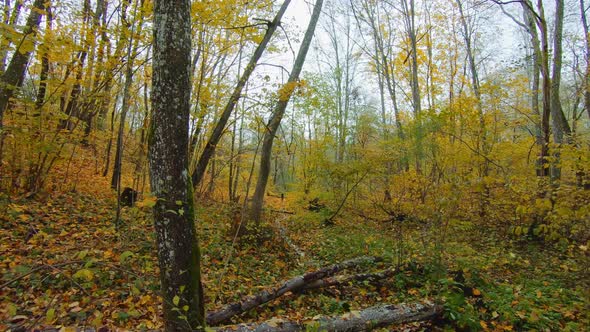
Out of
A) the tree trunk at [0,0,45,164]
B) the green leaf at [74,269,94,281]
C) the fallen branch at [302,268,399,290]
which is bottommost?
the fallen branch at [302,268,399,290]

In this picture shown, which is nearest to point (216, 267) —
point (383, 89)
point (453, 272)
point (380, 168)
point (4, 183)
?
point (453, 272)

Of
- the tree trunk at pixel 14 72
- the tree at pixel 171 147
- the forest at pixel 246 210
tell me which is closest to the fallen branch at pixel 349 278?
the forest at pixel 246 210

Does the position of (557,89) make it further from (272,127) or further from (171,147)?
(171,147)

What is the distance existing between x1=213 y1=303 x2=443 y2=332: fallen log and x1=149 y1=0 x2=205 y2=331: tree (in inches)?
34.1

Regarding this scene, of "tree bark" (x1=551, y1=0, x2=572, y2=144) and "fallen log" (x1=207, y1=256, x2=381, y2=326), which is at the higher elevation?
"tree bark" (x1=551, y1=0, x2=572, y2=144)

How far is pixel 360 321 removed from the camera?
3.59 metres

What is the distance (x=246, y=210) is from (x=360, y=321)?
4016mm

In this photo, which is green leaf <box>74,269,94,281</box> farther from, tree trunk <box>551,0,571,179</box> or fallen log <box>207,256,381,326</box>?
tree trunk <box>551,0,571,179</box>

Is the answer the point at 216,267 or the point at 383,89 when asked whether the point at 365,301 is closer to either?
the point at 216,267

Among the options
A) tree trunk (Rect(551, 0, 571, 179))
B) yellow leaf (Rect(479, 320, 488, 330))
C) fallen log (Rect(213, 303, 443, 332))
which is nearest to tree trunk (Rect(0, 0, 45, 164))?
fallen log (Rect(213, 303, 443, 332))

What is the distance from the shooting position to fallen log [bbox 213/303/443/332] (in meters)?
3.24

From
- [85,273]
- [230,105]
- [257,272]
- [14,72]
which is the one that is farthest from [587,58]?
[14,72]

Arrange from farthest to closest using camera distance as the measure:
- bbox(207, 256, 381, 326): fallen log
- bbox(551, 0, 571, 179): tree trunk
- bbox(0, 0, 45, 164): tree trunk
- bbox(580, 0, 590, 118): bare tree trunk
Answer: bbox(580, 0, 590, 118): bare tree trunk
bbox(551, 0, 571, 179): tree trunk
bbox(0, 0, 45, 164): tree trunk
bbox(207, 256, 381, 326): fallen log

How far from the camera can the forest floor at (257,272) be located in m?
3.43
